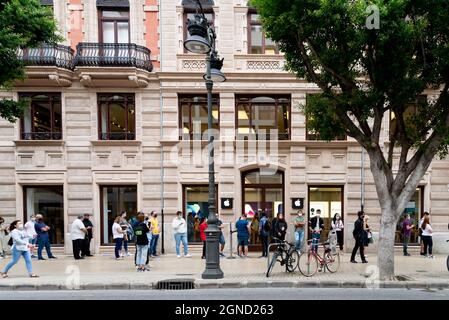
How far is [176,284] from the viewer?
890 centimetres

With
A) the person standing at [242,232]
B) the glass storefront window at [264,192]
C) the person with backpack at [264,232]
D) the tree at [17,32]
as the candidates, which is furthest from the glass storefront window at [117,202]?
the person with backpack at [264,232]

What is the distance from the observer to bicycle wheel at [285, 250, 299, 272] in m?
10.1

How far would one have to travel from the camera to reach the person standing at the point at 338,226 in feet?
47.2

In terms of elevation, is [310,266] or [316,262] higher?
[316,262]

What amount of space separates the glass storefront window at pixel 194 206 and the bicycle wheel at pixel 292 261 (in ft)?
18.9

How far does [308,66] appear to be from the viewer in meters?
9.52

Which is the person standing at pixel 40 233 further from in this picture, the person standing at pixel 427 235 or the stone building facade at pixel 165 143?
the person standing at pixel 427 235

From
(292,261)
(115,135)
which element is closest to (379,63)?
(292,261)

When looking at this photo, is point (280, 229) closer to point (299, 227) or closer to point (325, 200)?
point (299, 227)

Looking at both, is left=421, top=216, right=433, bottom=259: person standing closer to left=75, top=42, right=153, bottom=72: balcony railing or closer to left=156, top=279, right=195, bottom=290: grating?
left=156, top=279, right=195, bottom=290: grating

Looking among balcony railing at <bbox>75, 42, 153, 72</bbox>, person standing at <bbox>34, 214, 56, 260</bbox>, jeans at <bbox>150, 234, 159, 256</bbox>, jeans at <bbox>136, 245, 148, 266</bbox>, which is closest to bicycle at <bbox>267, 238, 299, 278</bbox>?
jeans at <bbox>136, 245, 148, 266</bbox>

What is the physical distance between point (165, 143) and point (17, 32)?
A: 266 inches

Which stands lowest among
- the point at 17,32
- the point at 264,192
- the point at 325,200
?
the point at 325,200
